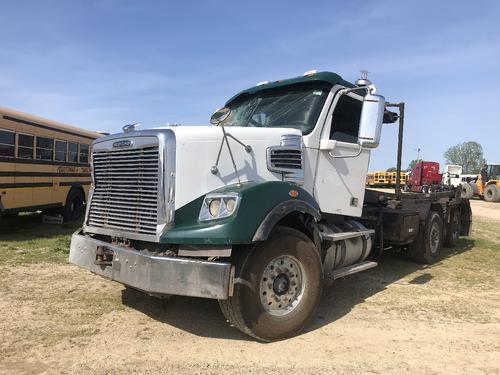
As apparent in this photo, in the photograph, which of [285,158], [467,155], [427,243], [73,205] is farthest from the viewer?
[467,155]

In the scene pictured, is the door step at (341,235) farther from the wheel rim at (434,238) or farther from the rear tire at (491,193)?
the rear tire at (491,193)

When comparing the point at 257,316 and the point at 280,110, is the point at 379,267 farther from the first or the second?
the point at 257,316

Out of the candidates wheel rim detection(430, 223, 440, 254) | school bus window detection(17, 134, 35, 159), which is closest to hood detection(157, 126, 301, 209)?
wheel rim detection(430, 223, 440, 254)

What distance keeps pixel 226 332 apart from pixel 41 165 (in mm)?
8856

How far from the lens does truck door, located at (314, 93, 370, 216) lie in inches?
212

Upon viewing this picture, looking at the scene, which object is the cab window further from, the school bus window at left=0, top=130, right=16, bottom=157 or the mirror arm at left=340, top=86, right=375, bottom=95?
the school bus window at left=0, top=130, right=16, bottom=157

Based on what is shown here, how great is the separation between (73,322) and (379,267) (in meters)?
5.24

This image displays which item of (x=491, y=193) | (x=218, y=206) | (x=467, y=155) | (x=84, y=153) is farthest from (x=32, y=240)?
(x=467, y=155)

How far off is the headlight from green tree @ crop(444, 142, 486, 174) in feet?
346

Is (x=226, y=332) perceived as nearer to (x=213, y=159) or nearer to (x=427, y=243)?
(x=213, y=159)

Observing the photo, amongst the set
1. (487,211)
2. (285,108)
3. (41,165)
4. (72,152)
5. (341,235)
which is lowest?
(487,211)

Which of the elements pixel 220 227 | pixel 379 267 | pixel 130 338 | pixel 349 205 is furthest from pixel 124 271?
pixel 379 267

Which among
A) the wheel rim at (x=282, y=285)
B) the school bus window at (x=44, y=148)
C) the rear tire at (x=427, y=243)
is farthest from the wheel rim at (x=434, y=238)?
the school bus window at (x=44, y=148)

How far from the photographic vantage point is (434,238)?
8.68m
